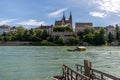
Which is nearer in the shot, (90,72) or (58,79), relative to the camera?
(90,72)

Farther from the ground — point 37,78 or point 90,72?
point 90,72

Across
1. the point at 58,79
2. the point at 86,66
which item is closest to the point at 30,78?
the point at 58,79

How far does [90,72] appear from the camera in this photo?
25422 millimetres

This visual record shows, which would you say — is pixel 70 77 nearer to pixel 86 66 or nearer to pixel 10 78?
pixel 86 66

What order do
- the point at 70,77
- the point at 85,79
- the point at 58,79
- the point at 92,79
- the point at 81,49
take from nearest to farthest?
the point at 85,79
the point at 92,79
the point at 70,77
the point at 58,79
the point at 81,49

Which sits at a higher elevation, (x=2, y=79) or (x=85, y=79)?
(x=85, y=79)

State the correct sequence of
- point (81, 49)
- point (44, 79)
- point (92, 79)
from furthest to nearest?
point (81, 49), point (44, 79), point (92, 79)

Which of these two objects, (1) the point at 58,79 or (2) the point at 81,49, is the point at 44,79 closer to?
(1) the point at 58,79

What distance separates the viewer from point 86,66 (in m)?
25.8

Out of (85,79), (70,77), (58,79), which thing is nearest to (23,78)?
(58,79)

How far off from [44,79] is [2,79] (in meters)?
5.18

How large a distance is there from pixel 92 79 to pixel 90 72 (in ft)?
3.40

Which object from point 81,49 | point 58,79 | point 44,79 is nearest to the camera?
point 58,79

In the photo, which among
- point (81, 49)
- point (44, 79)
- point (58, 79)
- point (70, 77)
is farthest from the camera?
point (81, 49)
